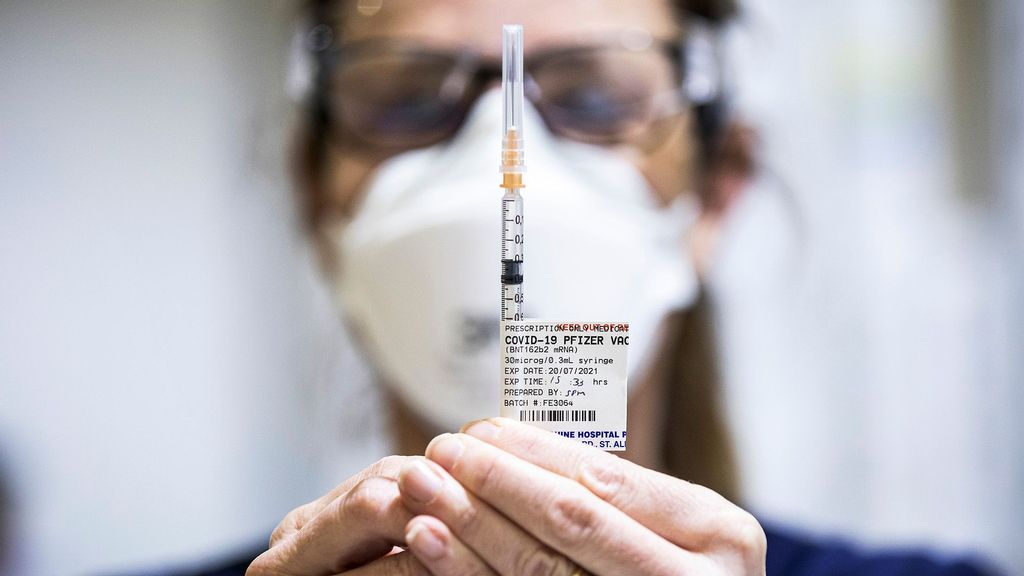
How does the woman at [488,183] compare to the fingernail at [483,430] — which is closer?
the fingernail at [483,430]

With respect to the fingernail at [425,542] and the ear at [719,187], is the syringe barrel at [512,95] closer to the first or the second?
the fingernail at [425,542]

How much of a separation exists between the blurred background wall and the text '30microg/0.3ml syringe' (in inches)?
48.8

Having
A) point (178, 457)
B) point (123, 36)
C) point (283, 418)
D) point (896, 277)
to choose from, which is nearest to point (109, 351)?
point (178, 457)

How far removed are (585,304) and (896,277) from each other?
103 cm

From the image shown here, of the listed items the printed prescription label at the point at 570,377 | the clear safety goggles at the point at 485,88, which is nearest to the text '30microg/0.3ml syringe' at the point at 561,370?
the printed prescription label at the point at 570,377

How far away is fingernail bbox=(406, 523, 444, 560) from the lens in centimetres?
59

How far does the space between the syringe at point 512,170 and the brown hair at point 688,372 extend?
876mm

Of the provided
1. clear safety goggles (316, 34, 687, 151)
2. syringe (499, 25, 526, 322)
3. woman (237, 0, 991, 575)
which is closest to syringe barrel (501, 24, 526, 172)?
syringe (499, 25, 526, 322)

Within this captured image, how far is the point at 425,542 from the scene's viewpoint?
587mm

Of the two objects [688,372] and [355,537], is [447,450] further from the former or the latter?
[688,372]

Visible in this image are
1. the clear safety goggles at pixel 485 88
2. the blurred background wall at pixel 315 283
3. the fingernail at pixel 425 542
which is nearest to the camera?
the fingernail at pixel 425 542

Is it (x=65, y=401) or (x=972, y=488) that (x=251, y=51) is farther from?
(x=972, y=488)

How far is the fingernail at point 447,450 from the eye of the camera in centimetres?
61

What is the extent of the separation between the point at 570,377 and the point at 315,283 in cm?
129
